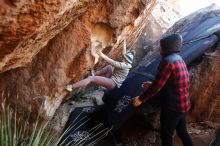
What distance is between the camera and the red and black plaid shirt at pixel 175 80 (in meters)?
4.50

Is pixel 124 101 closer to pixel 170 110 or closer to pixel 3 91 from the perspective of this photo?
pixel 170 110

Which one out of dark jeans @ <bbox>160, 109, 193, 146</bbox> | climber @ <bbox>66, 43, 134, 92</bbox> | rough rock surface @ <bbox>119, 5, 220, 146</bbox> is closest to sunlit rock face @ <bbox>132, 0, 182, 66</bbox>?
climber @ <bbox>66, 43, 134, 92</bbox>

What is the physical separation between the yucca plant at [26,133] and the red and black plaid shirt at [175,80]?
1175 millimetres

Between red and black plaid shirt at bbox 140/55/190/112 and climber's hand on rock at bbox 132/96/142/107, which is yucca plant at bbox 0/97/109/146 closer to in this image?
climber's hand on rock at bbox 132/96/142/107

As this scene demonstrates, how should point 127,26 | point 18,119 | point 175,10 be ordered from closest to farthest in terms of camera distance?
point 18,119 < point 127,26 < point 175,10

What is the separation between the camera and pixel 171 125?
4.73m

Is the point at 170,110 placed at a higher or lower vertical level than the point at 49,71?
lower

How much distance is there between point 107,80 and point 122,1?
1709 mm

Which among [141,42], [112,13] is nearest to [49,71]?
[112,13]

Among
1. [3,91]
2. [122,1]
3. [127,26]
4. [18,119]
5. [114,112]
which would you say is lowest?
[114,112]

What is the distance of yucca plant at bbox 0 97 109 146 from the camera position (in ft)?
12.3

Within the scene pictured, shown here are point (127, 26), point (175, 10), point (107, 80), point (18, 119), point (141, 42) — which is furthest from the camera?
point (175, 10)

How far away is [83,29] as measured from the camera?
4621 mm

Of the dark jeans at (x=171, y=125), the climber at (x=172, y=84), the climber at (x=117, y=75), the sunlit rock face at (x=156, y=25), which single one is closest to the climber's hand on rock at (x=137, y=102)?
the climber at (x=172, y=84)
